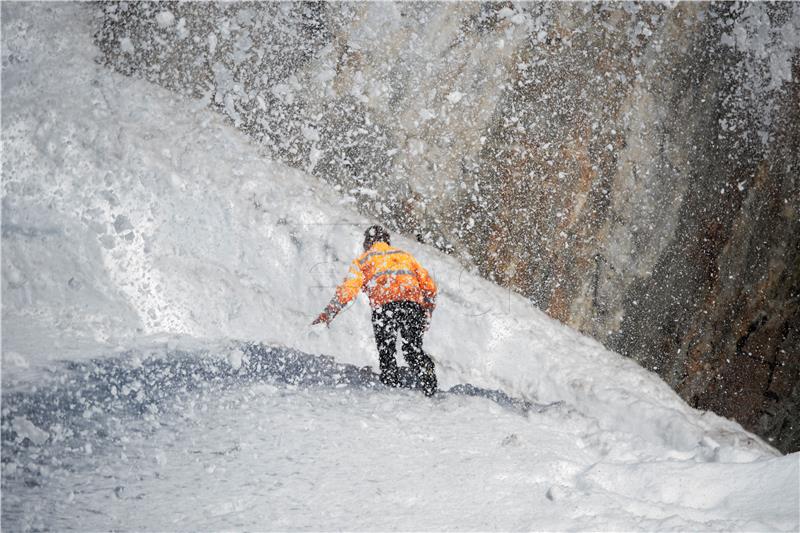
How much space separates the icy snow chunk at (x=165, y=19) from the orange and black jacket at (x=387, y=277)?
8.60 ft

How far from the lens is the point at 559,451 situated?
10.6ft

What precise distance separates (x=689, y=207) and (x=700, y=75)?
4.05 ft

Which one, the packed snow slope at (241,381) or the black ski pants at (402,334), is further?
the black ski pants at (402,334)

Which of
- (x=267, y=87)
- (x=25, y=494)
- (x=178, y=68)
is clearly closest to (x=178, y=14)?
(x=178, y=68)

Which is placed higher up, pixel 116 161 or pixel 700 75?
pixel 700 75

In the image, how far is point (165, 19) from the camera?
486 centimetres

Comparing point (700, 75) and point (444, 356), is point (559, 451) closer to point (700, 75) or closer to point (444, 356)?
point (444, 356)

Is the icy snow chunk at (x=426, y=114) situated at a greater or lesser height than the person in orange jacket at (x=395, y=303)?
greater

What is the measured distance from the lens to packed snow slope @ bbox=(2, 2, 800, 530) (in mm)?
2521

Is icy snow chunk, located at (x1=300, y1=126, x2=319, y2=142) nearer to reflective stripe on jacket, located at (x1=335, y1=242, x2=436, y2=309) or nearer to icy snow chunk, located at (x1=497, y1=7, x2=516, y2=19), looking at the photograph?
reflective stripe on jacket, located at (x1=335, y1=242, x2=436, y2=309)

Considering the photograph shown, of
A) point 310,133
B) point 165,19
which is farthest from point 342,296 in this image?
point 165,19

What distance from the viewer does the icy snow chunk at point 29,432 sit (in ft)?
8.68

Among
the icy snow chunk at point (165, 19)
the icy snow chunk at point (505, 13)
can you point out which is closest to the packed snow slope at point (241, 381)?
the icy snow chunk at point (165, 19)

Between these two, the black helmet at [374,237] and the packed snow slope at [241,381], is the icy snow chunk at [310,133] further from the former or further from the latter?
the black helmet at [374,237]
